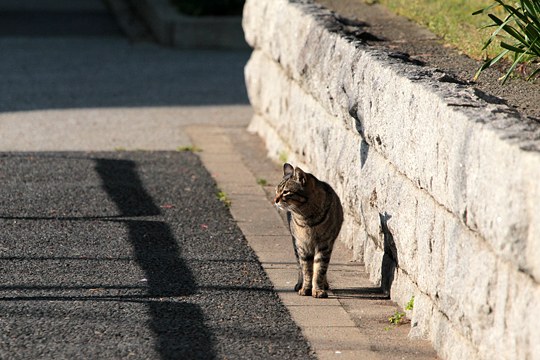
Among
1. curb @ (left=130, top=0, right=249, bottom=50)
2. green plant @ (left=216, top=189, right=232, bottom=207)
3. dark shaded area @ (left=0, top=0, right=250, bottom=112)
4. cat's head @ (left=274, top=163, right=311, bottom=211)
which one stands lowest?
dark shaded area @ (left=0, top=0, right=250, bottom=112)

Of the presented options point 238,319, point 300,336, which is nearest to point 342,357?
point 300,336

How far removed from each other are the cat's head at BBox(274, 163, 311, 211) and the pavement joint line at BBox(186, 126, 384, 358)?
518 millimetres

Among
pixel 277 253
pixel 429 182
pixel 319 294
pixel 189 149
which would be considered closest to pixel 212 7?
pixel 189 149

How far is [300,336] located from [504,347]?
143cm

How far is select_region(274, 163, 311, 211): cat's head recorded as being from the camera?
6465 mm

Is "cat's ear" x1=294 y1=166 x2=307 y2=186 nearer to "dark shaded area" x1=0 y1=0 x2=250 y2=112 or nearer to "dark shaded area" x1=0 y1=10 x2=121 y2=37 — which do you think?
"dark shaded area" x1=0 y1=0 x2=250 y2=112

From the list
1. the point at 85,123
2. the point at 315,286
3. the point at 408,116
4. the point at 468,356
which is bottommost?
the point at 85,123

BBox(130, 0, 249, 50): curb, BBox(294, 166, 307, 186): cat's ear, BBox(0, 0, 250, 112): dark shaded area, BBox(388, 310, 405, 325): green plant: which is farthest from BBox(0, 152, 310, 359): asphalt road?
BBox(130, 0, 249, 50): curb

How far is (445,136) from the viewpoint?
5195 millimetres

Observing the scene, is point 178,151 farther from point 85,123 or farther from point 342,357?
point 342,357

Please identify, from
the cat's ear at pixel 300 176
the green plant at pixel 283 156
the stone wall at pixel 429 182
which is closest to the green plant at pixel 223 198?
the stone wall at pixel 429 182

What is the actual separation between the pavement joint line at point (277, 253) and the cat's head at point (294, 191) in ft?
1.70

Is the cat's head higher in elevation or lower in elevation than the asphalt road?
higher

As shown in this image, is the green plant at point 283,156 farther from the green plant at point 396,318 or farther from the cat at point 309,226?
the green plant at point 396,318
